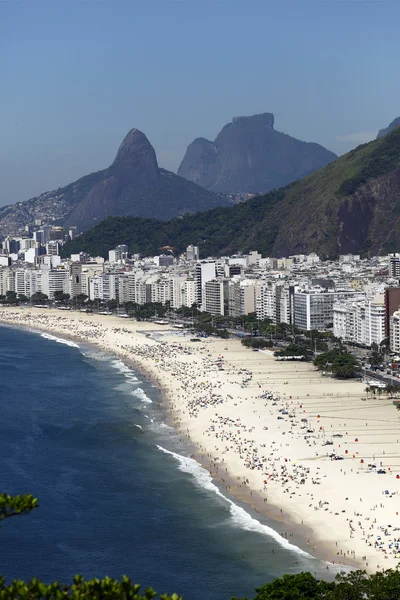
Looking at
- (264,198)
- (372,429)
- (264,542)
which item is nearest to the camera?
(264,542)

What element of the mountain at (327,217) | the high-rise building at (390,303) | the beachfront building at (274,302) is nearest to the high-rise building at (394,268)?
the beachfront building at (274,302)

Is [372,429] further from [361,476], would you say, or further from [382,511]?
[382,511]

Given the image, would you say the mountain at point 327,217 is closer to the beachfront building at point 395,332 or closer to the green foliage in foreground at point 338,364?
the beachfront building at point 395,332

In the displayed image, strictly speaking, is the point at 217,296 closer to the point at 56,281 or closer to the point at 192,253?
the point at 56,281

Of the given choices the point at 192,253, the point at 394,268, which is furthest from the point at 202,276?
the point at 192,253

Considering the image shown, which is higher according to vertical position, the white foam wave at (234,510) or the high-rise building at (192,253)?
the high-rise building at (192,253)

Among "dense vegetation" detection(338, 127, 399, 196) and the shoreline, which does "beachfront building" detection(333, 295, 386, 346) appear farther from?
"dense vegetation" detection(338, 127, 399, 196)

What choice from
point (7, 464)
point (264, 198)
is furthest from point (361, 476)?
point (264, 198)

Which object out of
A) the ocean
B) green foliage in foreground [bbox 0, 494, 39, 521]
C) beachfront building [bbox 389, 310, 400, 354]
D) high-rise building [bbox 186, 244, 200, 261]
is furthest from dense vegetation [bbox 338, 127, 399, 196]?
green foliage in foreground [bbox 0, 494, 39, 521]
